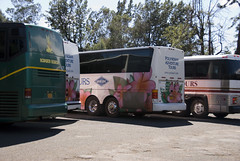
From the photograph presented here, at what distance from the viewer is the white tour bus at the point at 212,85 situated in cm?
1551

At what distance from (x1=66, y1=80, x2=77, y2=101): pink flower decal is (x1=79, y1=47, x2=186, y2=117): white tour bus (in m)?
1.88

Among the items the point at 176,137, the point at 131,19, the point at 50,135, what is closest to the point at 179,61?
the point at 176,137

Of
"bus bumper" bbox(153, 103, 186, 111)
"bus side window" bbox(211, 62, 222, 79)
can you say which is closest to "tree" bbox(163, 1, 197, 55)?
"bus side window" bbox(211, 62, 222, 79)

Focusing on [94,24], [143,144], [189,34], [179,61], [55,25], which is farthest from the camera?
[94,24]

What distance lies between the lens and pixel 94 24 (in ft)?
196

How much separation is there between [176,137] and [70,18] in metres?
49.1

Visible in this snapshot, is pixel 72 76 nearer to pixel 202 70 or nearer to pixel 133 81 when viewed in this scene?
pixel 133 81

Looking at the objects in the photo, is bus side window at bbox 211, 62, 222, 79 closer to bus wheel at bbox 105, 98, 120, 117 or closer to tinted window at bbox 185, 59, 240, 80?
tinted window at bbox 185, 59, 240, 80

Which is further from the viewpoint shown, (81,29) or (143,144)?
(81,29)

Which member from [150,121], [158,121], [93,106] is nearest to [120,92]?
[93,106]

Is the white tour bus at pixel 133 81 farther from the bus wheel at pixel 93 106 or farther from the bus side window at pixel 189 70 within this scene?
the bus side window at pixel 189 70

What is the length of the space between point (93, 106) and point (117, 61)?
2.57m

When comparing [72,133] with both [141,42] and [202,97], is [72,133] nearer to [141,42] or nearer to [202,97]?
[202,97]

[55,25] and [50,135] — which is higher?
[55,25]
